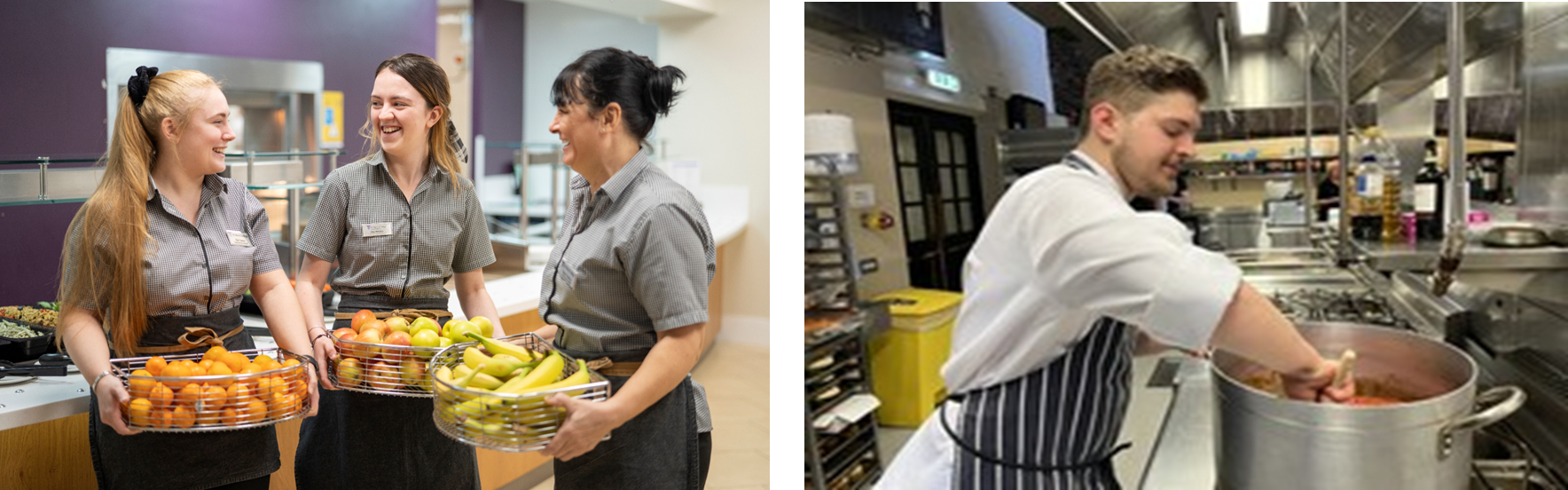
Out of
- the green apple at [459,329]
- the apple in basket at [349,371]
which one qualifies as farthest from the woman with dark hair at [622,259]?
the apple in basket at [349,371]

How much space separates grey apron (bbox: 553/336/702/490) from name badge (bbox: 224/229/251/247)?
0.73m

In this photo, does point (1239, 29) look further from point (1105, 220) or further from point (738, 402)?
point (738, 402)

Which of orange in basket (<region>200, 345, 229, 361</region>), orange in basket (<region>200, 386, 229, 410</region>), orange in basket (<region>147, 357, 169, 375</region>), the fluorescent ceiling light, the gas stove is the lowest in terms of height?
orange in basket (<region>200, 386, 229, 410</region>)

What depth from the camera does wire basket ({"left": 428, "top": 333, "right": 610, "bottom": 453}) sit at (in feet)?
5.75

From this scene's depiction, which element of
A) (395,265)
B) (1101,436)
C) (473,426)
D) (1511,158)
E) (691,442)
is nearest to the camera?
(1511,158)

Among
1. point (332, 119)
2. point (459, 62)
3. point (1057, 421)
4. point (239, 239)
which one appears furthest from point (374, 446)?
point (459, 62)

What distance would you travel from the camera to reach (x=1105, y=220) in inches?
54.4

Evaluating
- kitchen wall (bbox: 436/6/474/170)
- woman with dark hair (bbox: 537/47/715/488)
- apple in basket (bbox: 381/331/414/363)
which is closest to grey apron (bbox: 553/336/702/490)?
woman with dark hair (bbox: 537/47/715/488)

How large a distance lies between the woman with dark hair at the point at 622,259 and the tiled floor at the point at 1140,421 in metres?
0.64

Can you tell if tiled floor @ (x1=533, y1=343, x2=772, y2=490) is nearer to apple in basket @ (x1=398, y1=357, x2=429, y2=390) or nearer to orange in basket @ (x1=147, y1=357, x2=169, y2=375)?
apple in basket @ (x1=398, y1=357, x2=429, y2=390)

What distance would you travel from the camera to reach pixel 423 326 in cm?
209

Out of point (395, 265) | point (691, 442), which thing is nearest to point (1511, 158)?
point (691, 442)

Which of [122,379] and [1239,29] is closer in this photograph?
[1239,29]

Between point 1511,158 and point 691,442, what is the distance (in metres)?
1.24
